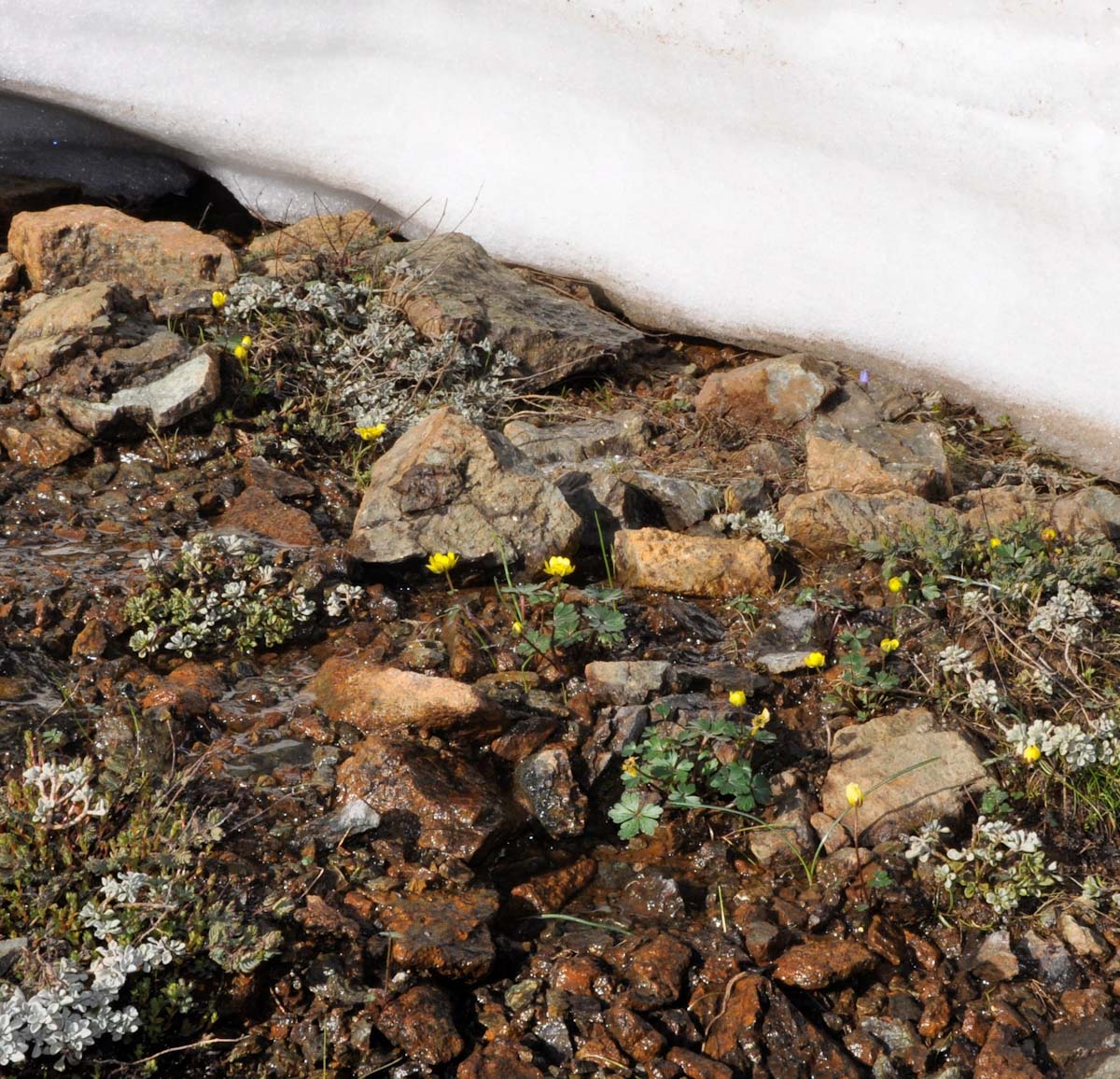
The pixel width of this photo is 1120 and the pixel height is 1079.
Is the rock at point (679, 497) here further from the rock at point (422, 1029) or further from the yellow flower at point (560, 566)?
the rock at point (422, 1029)

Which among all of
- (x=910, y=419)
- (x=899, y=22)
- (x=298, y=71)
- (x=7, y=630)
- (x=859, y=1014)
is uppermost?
(x=899, y=22)

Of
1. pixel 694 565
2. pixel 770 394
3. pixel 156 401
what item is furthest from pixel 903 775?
pixel 156 401

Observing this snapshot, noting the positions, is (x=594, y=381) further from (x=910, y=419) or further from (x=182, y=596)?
(x=182, y=596)

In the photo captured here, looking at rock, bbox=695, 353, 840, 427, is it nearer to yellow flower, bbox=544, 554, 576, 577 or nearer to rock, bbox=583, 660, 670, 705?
yellow flower, bbox=544, 554, 576, 577

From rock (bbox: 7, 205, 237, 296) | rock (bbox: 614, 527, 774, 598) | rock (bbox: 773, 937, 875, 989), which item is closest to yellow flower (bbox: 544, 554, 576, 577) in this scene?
rock (bbox: 614, 527, 774, 598)

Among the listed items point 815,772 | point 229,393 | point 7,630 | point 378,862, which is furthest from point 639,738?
point 229,393

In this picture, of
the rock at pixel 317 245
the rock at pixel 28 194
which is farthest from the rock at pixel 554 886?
the rock at pixel 28 194
